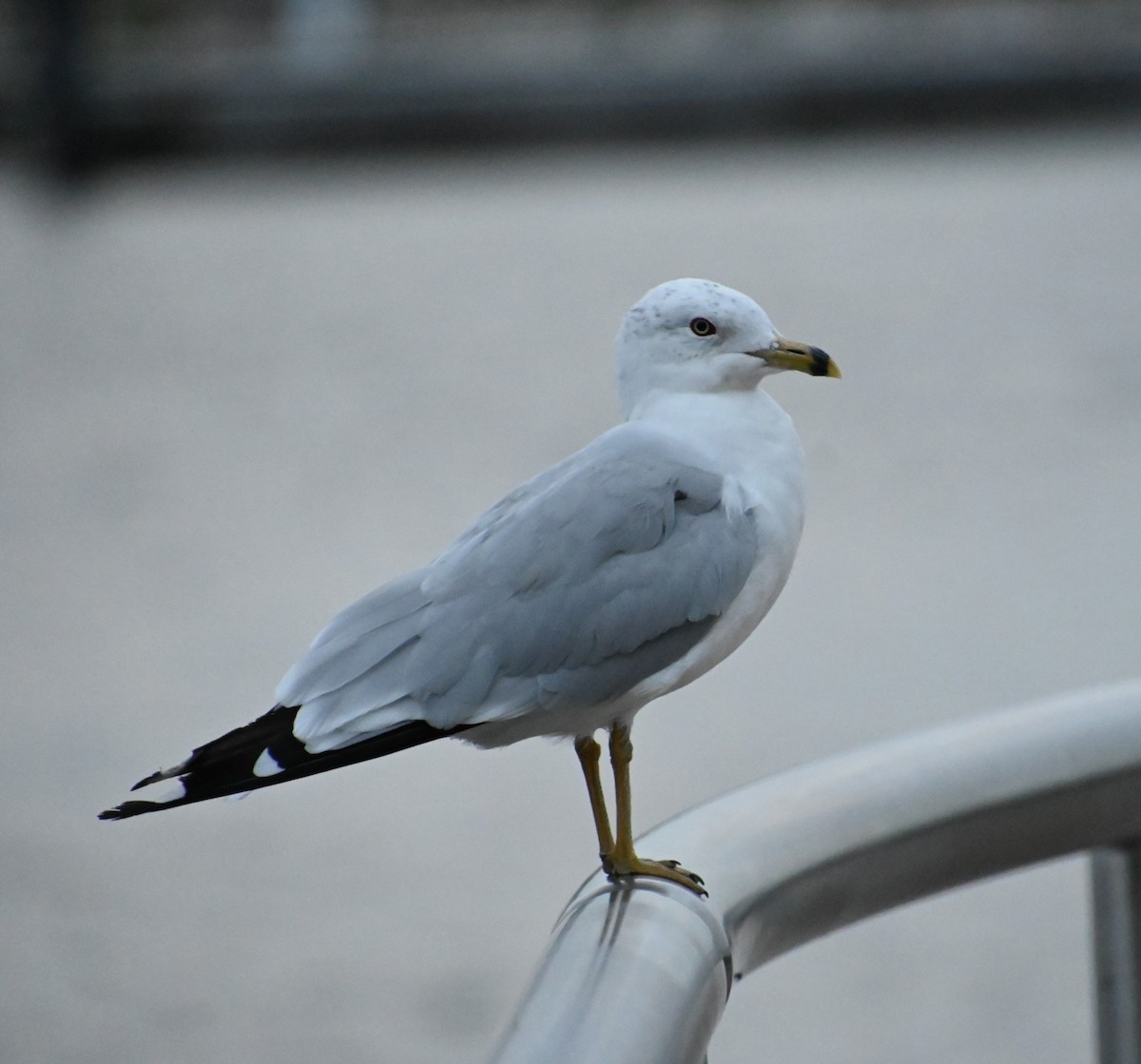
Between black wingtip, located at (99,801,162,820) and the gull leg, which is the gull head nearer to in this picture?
the gull leg

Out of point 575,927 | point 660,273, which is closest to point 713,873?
point 575,927

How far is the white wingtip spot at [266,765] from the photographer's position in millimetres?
573

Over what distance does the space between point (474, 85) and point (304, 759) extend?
212 inches

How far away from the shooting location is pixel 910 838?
0.63 meters

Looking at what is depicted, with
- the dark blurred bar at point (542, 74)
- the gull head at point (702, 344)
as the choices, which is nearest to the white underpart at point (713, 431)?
the gull head at point (702, 344)

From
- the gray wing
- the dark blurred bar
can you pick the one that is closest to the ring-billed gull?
the gray wing

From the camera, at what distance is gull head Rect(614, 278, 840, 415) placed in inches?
26.8

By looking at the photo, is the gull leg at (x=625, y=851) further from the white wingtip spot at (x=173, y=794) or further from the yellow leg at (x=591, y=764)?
the white wingtip spot at (x=173, y=794)

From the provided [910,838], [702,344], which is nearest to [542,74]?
[702,344]

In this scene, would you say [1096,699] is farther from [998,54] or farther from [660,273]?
[998,54]

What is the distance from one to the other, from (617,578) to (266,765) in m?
0.18

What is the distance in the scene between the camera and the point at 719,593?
2.19ft

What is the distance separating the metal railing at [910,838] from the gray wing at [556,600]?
0.24ft

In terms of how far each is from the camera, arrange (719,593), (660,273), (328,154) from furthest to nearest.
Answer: (328,154), (660,273), (719,593)
